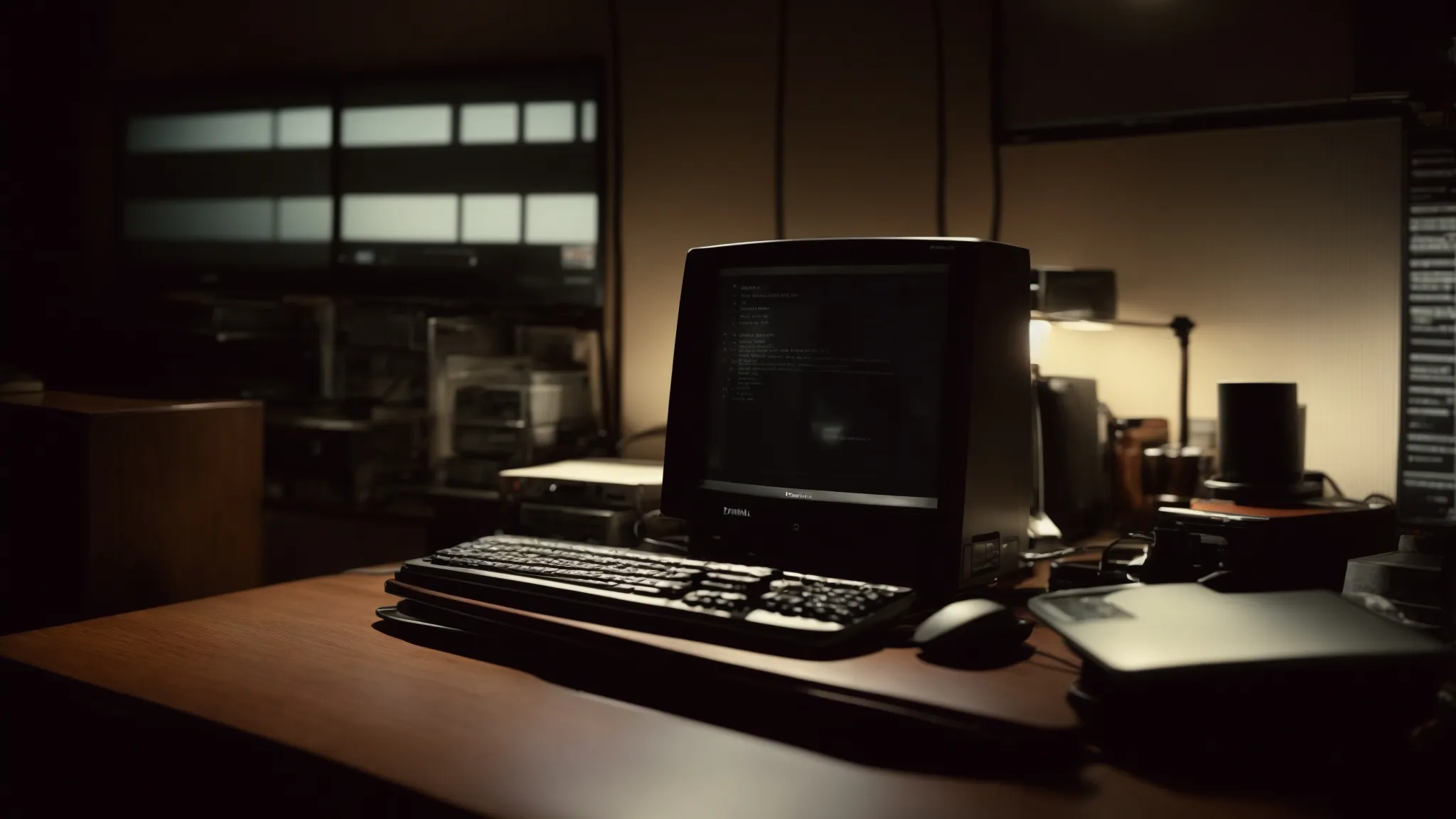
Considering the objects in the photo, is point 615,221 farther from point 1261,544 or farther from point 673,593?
point 1261,544

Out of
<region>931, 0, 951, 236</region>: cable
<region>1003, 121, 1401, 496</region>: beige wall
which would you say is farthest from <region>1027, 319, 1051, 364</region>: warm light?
<region>931, 0, 951, 236</region>: cable

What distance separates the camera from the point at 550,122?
232 cm

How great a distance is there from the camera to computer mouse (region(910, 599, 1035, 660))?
1.03m

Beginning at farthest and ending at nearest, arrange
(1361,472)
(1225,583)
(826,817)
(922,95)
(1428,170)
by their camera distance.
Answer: (922,95) → (1361,472) → (1428,170) → (1225,583) → (826,817)

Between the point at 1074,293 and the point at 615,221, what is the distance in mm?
991

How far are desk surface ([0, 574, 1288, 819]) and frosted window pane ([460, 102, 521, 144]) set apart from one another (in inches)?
52.9

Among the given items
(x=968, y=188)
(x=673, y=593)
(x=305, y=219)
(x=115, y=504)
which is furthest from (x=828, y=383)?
(x=305, y=219)

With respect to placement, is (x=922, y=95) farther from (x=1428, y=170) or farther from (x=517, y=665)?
(x=517, y=665)

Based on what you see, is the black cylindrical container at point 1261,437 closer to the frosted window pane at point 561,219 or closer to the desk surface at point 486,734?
the desk surface at point 486,734

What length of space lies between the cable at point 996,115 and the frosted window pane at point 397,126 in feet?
3.89

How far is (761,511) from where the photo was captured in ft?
4.41

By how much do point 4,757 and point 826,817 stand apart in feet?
4.00

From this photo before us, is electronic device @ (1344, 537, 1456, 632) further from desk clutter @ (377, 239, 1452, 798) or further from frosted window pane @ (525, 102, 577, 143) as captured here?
frosted window pane @ (525, 102, 577, 143)

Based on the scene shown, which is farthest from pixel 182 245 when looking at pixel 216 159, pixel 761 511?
pixel 761 511
